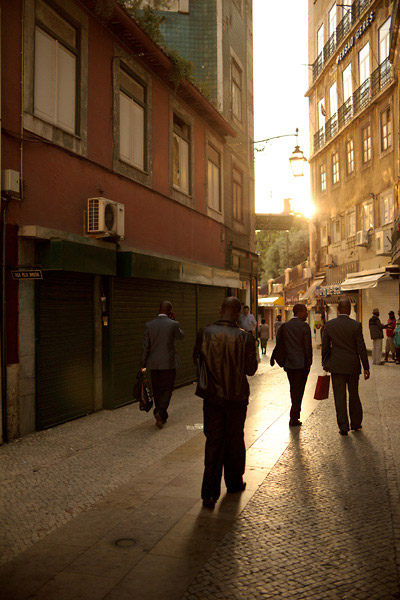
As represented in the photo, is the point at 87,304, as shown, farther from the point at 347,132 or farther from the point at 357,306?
the point at 347,132

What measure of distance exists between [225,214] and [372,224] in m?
9.71

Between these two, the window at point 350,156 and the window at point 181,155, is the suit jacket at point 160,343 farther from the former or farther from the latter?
the window at point 350,156

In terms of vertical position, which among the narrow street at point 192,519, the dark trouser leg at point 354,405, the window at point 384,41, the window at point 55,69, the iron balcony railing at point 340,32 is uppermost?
the iron balcony railing at point 340,32

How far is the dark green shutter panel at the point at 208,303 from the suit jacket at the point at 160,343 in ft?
21.3

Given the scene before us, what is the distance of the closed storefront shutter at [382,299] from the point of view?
22.8 metres

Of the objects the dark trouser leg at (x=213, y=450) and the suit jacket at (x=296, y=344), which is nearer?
the dark trouser leg at (x=213, y=450)

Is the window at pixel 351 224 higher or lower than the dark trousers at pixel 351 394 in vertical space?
higher

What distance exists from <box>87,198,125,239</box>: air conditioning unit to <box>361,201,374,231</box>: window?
17.7 metres

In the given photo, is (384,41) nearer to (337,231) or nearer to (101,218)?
(337,231)

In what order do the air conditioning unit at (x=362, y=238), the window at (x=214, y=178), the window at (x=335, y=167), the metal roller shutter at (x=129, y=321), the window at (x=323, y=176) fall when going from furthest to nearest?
1. the window at (x=323, y=176)
2. the window at (x=335, y=167)
3. the air conditioning unit at (x=362, y=238)
4. the window at (x=214, y=178)
5. the metal roller shutter at (x=129, y=321)

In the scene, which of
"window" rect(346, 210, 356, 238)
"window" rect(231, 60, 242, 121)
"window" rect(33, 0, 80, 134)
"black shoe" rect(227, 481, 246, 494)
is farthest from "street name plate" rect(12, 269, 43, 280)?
"window" rect(346, 210, 356, 238)

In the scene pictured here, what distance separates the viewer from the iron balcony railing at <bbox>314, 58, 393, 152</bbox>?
2338 centimetres

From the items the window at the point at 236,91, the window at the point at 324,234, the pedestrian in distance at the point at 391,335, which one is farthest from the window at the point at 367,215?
the window at the point at 236,91

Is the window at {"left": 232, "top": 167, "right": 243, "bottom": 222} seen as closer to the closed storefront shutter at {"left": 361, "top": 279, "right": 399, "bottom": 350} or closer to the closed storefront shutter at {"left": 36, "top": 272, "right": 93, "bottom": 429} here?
the closed storefront shutter at {"left": 361, "top": 279, "right": 399, "bottom": 350}
